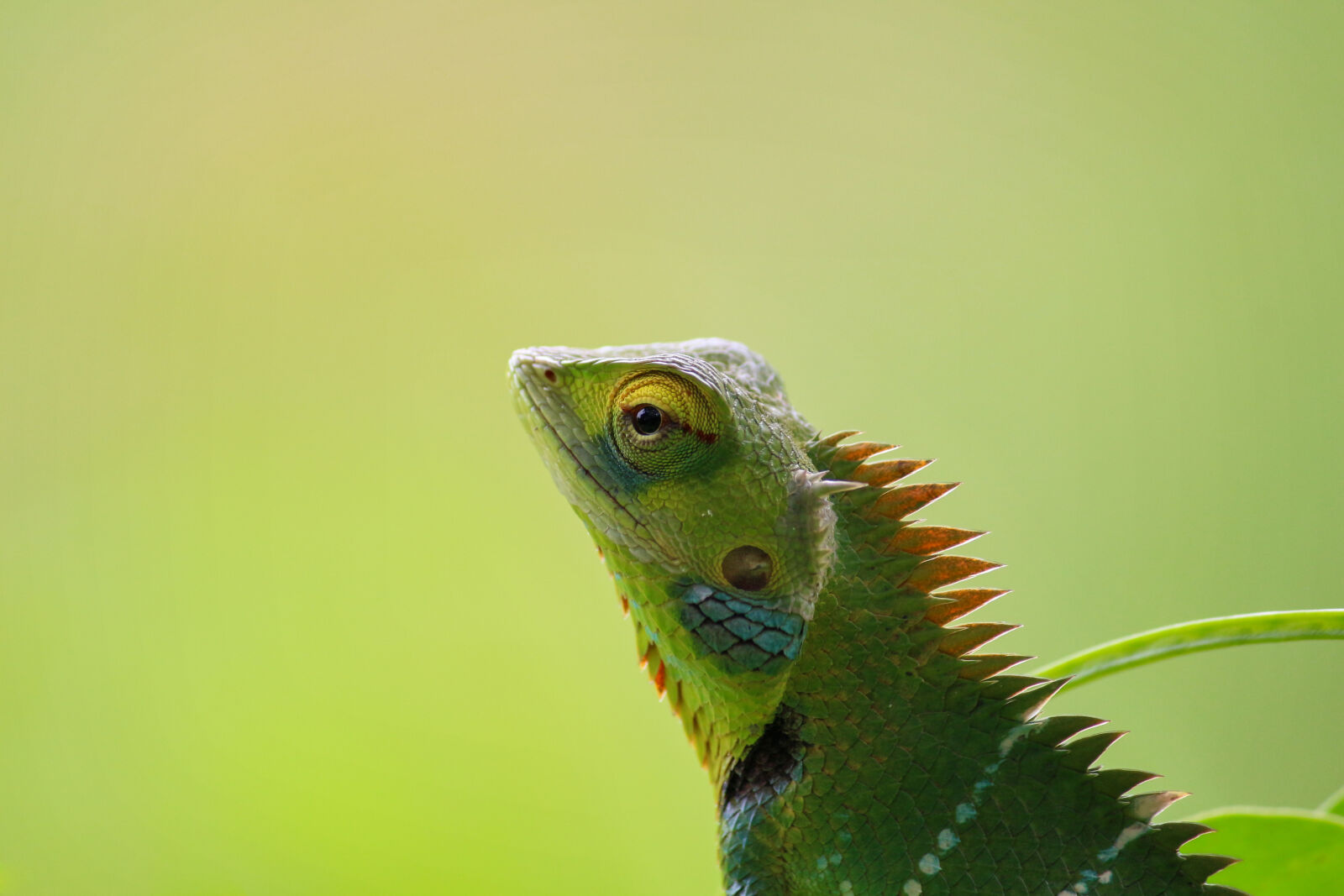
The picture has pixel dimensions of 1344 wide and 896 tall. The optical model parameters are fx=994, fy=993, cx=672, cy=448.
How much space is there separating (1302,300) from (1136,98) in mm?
1301

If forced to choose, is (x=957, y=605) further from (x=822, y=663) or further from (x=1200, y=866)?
(x=1200, y=866)

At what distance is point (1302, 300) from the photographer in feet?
16.1

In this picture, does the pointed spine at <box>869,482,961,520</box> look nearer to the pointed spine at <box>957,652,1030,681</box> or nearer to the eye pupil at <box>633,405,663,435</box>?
the pointed spine at <box>957,652,1030,681</box>

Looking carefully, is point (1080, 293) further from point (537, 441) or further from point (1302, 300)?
point (537, 441)

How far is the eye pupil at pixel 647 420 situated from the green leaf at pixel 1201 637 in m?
0.69

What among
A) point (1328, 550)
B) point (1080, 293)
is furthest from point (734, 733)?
point (1328, 550)

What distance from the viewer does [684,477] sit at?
5.05 feet

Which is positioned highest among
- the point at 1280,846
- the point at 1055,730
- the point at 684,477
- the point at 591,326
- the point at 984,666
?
the point at 591,326

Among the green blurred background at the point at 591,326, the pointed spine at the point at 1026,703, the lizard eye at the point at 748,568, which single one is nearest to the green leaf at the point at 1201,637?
the pointed spine at the point at 1026,703

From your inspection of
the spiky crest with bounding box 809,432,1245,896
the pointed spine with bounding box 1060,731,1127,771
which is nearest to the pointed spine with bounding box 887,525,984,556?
the spiky crest with bounding box 809,432,1245,896

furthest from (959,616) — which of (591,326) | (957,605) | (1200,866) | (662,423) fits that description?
(591,326)

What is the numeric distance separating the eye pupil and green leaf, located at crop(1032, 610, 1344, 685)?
690mm

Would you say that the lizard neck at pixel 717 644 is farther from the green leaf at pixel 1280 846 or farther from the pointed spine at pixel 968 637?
the green leaf at pixel 1280 846

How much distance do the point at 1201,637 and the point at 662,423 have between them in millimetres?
813
